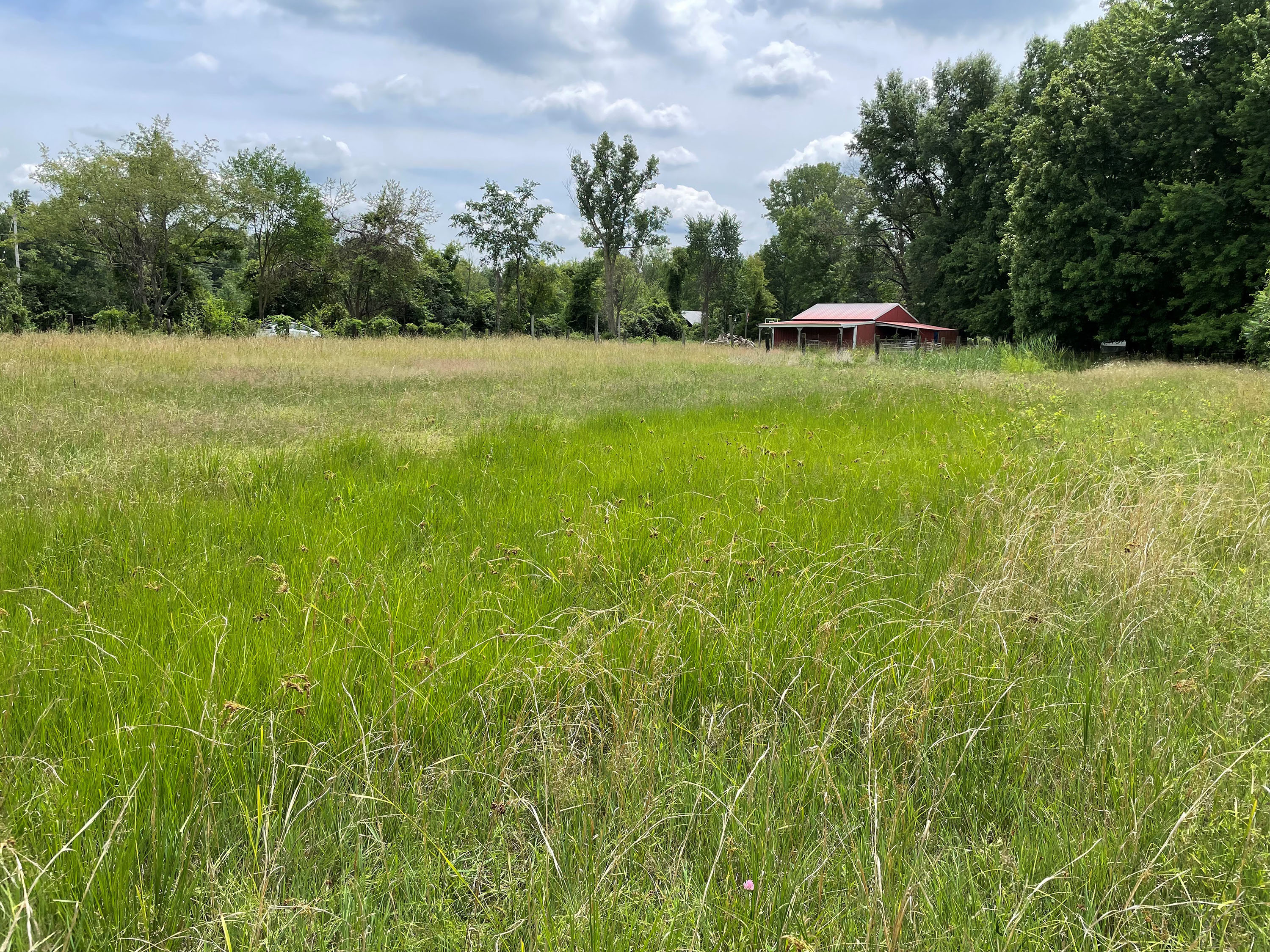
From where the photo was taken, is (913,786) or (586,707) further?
(586,707)

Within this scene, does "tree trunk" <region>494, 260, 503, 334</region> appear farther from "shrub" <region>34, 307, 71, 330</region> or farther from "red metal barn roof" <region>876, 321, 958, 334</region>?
"red metal barn roof" <region>876, 321, 958, 334</region>

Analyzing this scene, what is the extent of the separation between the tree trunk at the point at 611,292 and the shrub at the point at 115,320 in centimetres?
2891

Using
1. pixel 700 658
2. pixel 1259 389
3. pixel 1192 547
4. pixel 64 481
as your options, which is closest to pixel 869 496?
pixel 1192 547

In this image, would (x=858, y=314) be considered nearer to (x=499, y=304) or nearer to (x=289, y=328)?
(x=499, y=304)

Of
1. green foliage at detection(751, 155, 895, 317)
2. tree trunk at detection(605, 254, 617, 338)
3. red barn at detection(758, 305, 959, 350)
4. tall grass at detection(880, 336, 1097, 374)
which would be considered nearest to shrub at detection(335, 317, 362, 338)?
tree trunk at detection(605, 254, 617, 338)

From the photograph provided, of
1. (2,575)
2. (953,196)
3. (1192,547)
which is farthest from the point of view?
(953,196)

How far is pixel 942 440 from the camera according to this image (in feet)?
Result: 22.0

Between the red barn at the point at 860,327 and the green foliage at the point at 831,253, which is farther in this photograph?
the green foliage at the point at 831,253

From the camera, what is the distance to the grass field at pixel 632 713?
134 cm

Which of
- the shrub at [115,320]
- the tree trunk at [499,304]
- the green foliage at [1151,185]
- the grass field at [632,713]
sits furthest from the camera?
the tree trunk at [499,304]

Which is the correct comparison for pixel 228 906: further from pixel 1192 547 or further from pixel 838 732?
pixel 1192 547

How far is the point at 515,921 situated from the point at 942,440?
6.56m

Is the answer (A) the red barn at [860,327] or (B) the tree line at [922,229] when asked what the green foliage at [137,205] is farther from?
(A) the red barn at [860,327]

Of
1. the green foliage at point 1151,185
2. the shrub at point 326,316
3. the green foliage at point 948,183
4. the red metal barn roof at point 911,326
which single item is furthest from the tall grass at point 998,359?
the shrub at point 326,316
